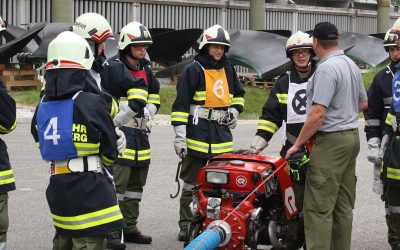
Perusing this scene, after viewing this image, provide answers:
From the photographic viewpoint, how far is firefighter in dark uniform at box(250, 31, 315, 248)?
7.05 m

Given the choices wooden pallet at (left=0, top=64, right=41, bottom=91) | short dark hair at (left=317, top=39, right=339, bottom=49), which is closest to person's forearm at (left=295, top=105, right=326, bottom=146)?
short dark hair at (left=317, top=39, right=339, bottom=49)

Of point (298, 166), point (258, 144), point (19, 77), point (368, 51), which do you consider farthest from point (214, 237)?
point (368, 51)

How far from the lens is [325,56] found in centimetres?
632

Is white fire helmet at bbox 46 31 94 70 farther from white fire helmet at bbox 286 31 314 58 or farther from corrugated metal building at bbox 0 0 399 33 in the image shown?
corrugated metal building at bbox 0 0 399 33

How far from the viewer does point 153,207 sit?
31.1 feet

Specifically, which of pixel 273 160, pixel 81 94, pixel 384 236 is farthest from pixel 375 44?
pixel 81 94

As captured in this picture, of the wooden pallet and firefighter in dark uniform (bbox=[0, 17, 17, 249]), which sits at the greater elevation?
firefighter in dark uniform (bbox=[0, 17, 17, 249])

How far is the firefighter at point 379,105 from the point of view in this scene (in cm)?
750

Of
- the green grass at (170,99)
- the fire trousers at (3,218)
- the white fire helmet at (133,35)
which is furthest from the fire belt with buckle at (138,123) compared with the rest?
the green grass at (170,99)

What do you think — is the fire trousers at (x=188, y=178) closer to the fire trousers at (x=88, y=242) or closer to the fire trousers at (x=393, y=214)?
the fire trousers at (x=393, y=214)

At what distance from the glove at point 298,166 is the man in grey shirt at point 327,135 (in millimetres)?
51

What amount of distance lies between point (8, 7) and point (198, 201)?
59.3 feet

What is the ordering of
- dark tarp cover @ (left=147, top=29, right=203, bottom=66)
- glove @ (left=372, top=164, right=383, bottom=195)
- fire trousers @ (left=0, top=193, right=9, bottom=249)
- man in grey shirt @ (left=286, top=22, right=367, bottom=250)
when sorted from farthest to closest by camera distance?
dark tarp cover @ (left=147, top=29, right=203, bottom=66)
glove @ (left=372, top=164, right=383, bottom=195)
man in grey shirt @ (left=286, top=22, right=367, bottom=250)
fire trousers @ (left=0, top=193, right=9, bottom=249)

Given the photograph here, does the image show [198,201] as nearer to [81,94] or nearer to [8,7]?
[81,94]
